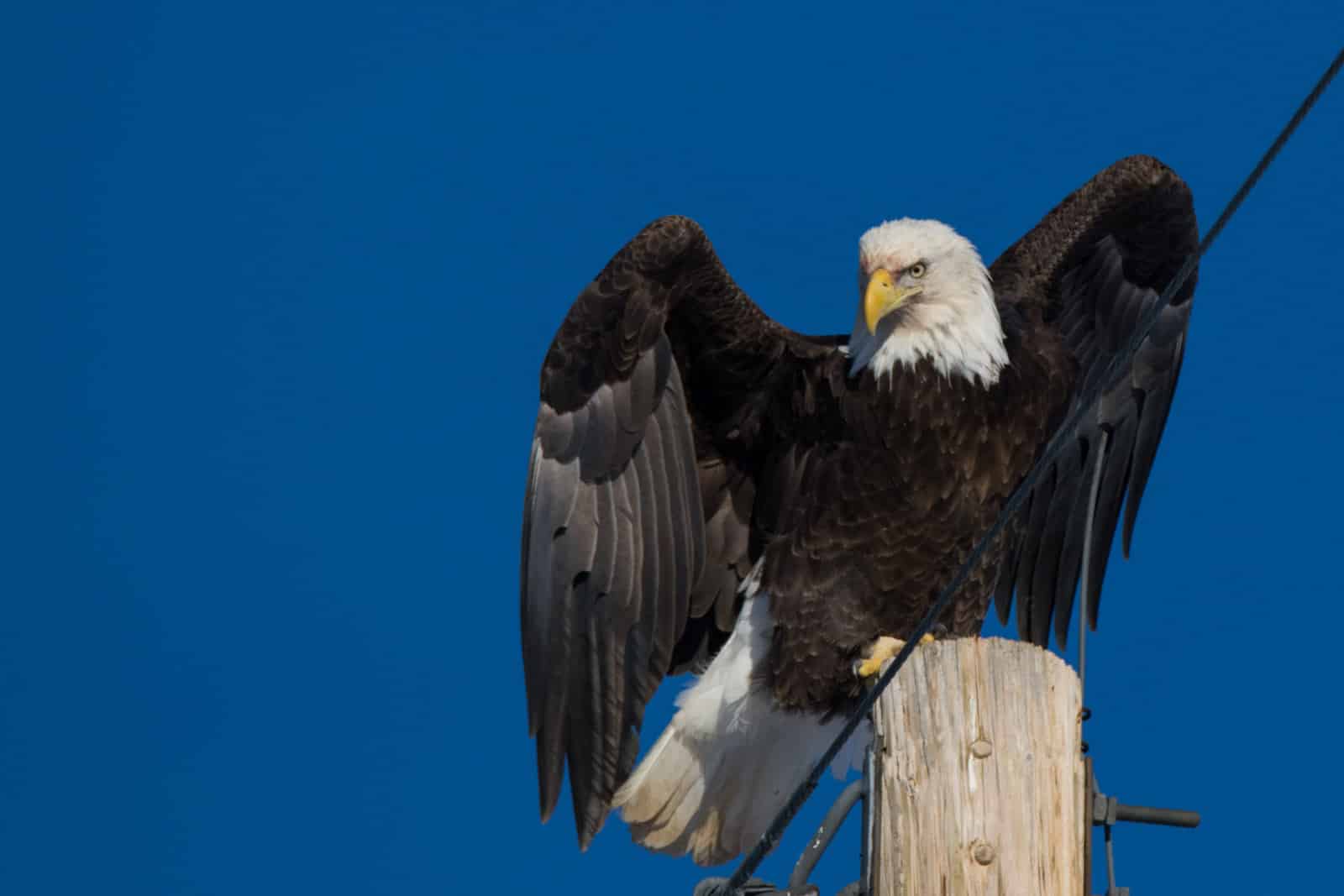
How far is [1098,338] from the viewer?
609cm

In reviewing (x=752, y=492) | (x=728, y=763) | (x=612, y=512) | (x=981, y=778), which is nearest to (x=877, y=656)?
(x=728, y=763)

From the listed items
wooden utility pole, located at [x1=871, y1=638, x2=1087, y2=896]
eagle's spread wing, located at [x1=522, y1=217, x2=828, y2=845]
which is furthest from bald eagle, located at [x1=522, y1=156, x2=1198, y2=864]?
wooden utility pole, located at [x1=871, y1=638, x2=1087, y2=896]

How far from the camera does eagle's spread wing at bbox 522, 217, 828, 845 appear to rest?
5262 millimetres

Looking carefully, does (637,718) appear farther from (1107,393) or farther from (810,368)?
(1107,393)

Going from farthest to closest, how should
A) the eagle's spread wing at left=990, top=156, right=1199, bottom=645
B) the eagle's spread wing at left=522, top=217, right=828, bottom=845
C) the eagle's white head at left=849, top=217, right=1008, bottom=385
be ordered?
the eagle's spread wing at left=990, top=156, right=1199, bottom=645 < the eagle's white head at left=849, top=217, right=1008, bottom=385 < the eagle's spread wing at left=522, top=217, right=828, bottom=845

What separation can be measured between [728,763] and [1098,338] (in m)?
1.74

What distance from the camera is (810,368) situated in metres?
5.60

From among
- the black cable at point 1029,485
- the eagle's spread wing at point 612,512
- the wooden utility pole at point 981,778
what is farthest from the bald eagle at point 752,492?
the wooden utility pole at point 981,778

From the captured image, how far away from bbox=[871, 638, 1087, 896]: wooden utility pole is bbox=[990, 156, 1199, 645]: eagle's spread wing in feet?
8.14

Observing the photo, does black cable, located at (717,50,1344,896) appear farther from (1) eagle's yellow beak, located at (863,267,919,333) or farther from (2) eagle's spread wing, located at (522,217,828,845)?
(1) eagle's yellow beak, located at (863,267,919,333)

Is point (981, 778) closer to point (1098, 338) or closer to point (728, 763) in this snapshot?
point (728, 763)

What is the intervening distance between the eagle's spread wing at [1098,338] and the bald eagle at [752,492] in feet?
0.05

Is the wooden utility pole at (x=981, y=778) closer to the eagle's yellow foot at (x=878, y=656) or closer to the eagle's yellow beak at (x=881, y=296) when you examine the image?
the eagle's yellow foot at (x=878, y=656)

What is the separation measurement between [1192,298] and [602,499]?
6.47 ft
